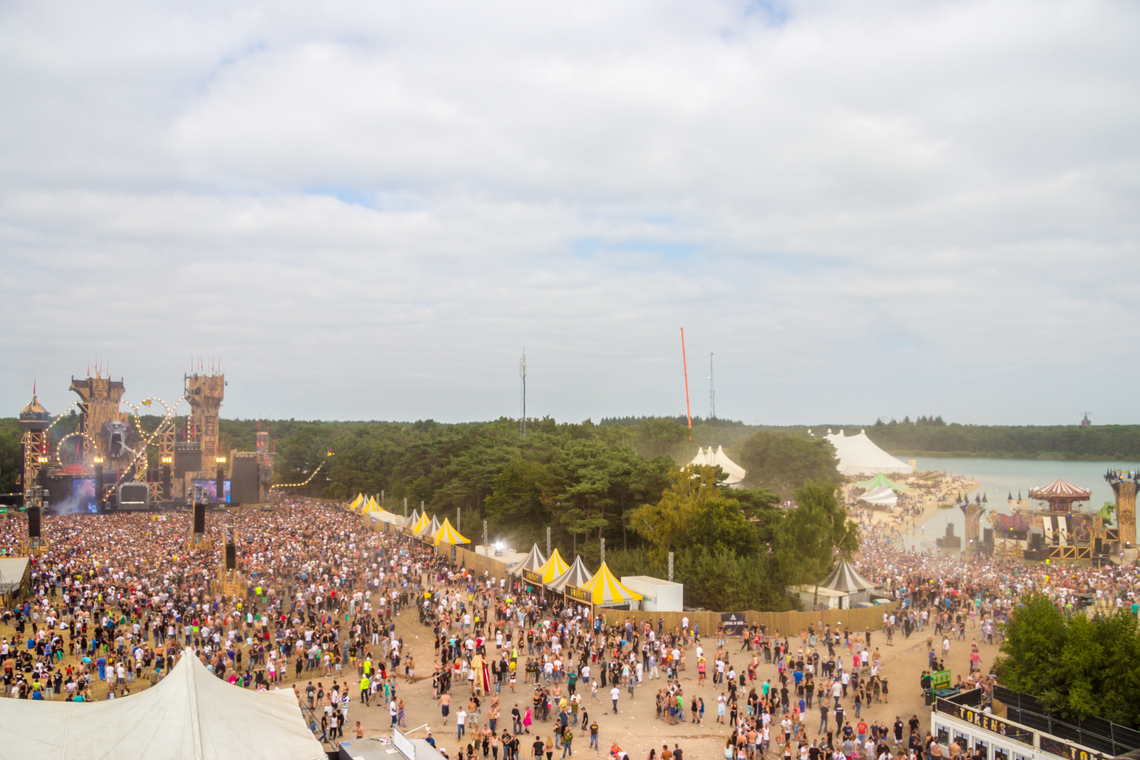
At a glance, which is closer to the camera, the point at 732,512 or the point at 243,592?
the point at 243,592

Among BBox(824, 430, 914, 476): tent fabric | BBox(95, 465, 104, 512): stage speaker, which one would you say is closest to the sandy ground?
BBox(95, 465, 104, 512): stage speaker

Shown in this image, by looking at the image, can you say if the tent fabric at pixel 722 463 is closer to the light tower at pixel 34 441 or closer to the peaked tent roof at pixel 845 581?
the peaked tent roof at pixel 845 581

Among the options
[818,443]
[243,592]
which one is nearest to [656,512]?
[243,592]

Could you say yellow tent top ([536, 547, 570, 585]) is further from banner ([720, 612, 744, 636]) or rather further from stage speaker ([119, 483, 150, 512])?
stage speaker ([119, 483, 150, 512])

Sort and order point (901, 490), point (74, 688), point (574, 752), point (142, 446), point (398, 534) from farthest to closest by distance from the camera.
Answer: point (901, 490) → point (142, 446) → point (398, 534) → point (74, 688) → point (574, 752)

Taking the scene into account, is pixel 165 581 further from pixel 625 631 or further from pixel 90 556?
pixel 625 631

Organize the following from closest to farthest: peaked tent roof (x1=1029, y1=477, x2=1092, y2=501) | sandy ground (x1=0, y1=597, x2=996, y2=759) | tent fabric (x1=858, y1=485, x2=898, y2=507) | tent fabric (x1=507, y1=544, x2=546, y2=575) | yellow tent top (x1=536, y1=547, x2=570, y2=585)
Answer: sandy ground (x1=0, y1=597, x2=996, y2=759) < yellow tent top (x1=536, y1=547, x2=570, y2=585) < tent fabric (x1=507, y1=544, x2=546, y2=575) < peaked tent roof (x1=1029, y1=477, x2=1092, y2=501) < tent fabric (x1=858, y1=485, x2=898, y2=507)
